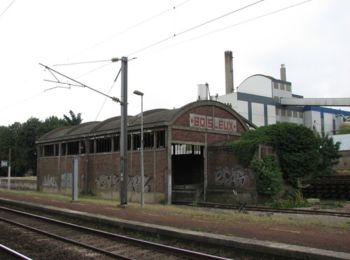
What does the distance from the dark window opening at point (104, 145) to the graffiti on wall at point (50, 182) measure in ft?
34.1

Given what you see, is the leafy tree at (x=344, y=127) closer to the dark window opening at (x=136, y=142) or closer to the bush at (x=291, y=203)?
the dark window opening at (x=136, y=142)

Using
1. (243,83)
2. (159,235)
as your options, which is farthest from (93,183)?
(243,83)

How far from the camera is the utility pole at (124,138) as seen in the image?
1061 inches

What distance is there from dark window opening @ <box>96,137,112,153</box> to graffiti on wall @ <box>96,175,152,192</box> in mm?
2319

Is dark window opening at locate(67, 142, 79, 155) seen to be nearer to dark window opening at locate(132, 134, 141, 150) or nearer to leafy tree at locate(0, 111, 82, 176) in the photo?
dark window opening at locate(132, 134, 141, 150)

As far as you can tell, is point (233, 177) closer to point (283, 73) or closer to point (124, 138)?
point (124, 138)

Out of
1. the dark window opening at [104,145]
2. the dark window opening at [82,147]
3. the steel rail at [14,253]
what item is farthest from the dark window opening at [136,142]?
the steel rail at [14,253]

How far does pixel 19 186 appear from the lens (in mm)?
61438

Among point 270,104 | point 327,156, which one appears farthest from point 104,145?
point 270,104

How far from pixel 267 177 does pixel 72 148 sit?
892 inches

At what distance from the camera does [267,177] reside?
31.1 m

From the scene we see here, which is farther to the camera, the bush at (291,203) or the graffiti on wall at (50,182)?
the graffiti on wall at (50,182)

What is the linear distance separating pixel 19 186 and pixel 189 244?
52650mm

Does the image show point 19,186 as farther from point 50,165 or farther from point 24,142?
point 24,142
